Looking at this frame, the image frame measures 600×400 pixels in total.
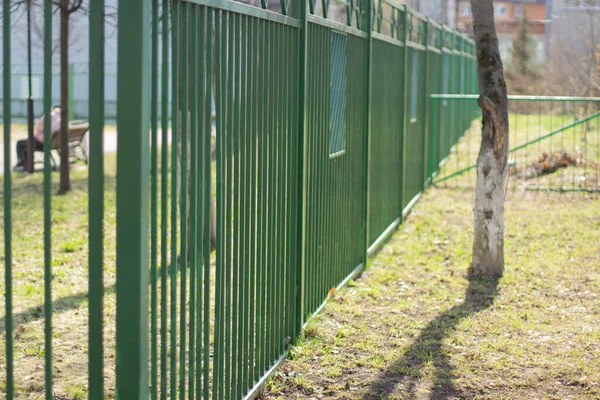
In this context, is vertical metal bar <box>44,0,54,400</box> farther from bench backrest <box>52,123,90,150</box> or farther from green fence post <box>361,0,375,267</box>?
bench backrest <box>52,123,90,150</box>

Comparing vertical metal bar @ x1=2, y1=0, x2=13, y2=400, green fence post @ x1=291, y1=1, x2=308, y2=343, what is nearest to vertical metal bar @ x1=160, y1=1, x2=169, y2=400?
vertical metal bar @ x1=2, y1=0, x2=13, y2=400

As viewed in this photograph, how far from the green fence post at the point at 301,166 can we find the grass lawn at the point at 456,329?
34cm

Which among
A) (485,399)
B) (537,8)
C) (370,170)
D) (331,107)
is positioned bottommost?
(485,399)

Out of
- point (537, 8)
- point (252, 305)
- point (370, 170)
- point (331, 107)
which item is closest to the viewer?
point (252, 305)

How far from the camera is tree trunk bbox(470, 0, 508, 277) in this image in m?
7.42

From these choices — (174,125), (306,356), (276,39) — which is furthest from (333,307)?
(174,125)

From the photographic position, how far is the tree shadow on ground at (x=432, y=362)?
500 centimetres

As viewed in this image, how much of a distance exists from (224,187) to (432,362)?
2168 mm

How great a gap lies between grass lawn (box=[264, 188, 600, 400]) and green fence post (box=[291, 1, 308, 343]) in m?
0.34

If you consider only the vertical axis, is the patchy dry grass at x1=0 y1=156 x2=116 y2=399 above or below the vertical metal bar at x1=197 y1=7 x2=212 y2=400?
below

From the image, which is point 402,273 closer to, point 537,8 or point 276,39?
point 276,39

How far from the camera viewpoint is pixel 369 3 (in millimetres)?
7695

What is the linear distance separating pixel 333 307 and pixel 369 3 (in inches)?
113

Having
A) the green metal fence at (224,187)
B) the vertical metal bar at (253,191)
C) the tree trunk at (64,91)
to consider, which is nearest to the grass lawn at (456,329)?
the green metal fence at (224,187)
